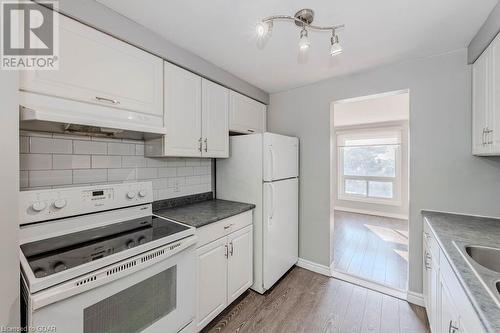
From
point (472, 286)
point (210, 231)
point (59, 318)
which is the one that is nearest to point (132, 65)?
point (210, 231)

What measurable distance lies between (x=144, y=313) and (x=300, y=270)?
1.90 meters

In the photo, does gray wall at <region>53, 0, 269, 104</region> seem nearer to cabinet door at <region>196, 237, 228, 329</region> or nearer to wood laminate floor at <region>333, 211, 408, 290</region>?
cabinet door at <region>196, 237, 228, 329</region>

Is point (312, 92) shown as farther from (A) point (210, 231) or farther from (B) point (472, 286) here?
(B) point (472, 286)

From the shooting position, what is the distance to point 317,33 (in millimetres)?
1555

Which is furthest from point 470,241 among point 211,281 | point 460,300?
point 211,281

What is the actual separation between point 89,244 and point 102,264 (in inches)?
10.0

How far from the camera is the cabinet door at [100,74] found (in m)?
1.15

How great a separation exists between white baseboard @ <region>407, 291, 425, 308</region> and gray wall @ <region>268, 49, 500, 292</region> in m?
0.04

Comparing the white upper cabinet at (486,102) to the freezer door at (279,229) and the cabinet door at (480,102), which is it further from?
the freezer door at (279,229)

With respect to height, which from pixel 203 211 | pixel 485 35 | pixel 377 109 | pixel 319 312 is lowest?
pixel 319 312

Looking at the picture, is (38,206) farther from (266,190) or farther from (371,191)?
(371,191)

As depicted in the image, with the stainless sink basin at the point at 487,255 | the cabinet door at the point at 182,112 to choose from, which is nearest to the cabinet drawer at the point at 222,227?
the cabinet door at the point at 182,112

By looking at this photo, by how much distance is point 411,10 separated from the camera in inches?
51.9

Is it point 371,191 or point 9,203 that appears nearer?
point 9,203
